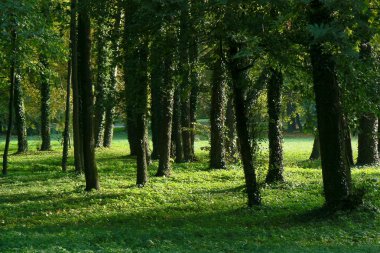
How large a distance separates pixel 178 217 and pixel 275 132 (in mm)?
5865

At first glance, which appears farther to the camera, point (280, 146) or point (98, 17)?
point (280, 146)

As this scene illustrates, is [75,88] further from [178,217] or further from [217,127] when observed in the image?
[178,217]

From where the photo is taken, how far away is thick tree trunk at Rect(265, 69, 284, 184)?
1773 centimetres

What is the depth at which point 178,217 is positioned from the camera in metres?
13.8

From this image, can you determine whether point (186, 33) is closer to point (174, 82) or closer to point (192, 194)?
point (174, 82)

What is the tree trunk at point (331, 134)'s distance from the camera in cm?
1269

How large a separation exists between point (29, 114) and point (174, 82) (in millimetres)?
31696

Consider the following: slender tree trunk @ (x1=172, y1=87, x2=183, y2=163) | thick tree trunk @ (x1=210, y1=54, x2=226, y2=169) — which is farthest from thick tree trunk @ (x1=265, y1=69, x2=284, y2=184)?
slender tree trunk @ (x1=172, y1=87, x2=183, y2=163)

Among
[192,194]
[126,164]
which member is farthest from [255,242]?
[126,164]

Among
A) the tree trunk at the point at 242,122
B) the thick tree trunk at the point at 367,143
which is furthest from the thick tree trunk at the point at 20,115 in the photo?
the tree trunk at the point at 242,122

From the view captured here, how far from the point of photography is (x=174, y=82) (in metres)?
14.9

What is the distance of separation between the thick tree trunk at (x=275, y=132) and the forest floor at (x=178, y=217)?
630mm

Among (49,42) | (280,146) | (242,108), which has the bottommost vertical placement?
(280,146)

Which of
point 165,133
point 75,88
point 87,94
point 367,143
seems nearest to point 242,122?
point 87,94
